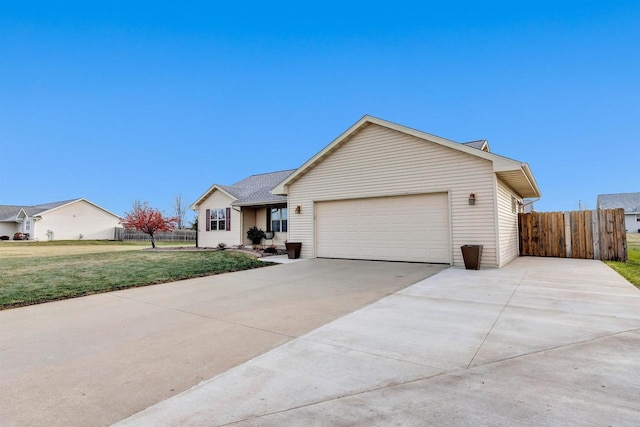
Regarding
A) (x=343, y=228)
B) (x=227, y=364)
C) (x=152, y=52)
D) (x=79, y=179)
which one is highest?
(x=152, y=52)

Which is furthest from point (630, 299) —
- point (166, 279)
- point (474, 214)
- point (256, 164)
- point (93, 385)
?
point (256, 164)

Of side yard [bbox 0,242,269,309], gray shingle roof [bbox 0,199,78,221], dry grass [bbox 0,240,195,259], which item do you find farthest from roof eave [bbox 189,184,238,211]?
gray shingle roof [bbox 0,199,78,221]

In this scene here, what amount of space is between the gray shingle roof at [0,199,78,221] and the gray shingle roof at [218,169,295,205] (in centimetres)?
2831

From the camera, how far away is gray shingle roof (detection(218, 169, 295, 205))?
55.7 feet

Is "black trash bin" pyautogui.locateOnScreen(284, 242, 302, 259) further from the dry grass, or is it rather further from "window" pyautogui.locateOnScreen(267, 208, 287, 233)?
the dry grass

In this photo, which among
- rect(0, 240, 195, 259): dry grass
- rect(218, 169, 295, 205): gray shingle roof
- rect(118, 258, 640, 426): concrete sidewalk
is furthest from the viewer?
rect(0, 240, 195, 259): dry grass

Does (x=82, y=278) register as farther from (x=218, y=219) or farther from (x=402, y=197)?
(x=218, y=219)

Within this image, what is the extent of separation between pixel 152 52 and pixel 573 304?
79.7ft

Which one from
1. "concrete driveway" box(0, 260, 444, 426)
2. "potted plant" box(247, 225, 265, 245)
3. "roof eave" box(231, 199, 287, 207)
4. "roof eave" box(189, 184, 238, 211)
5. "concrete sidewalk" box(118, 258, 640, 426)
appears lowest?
"concrete driveway" box(0, 260, 444, 426)

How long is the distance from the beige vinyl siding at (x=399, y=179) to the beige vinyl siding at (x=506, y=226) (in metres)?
0.70

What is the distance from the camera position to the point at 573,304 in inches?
201

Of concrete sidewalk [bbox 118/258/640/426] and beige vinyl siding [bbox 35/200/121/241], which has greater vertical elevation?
beige vinyl siding [bbox 35/200/121/241]

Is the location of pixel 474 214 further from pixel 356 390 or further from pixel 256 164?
pixel 256 164

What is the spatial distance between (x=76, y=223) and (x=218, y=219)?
2831 centimetres
